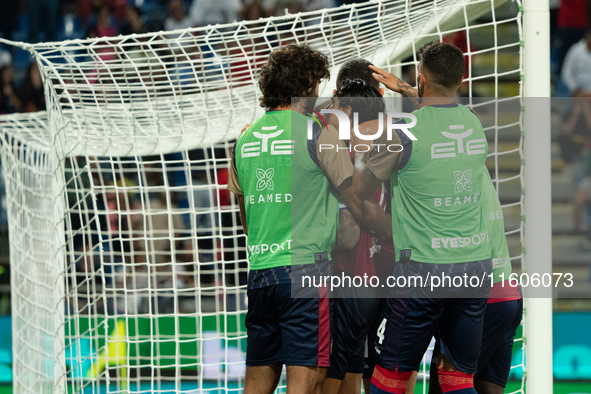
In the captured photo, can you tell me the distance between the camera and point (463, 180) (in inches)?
91.9

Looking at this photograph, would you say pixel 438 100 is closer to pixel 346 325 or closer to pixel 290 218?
pixel 290 218

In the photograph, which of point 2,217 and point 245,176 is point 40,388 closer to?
point 245,176

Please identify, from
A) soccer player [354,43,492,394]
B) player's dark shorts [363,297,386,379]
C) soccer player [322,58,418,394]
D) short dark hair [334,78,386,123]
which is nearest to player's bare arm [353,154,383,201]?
soccer player [354,43,492,394]

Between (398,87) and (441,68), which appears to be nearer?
(441,68)

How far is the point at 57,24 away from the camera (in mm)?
8500

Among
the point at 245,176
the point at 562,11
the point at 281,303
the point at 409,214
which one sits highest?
the point at 562,11

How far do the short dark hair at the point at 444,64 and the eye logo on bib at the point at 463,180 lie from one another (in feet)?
1.11

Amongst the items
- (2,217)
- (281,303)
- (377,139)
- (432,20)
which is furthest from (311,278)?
(2,217)

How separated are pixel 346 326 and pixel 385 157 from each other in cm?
68

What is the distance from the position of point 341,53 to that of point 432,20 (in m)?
0.66

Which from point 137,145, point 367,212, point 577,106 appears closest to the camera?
point 367,212

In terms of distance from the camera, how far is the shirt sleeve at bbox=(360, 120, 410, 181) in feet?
7.41

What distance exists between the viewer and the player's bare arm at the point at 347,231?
241 centimetres

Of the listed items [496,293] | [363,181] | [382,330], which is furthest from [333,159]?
[496,293]
